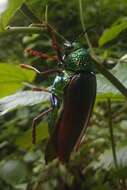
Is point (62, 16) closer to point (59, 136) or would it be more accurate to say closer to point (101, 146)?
point (101, 146)

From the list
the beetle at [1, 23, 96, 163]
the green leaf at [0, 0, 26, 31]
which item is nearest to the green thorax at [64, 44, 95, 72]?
the beetle at [1, 23, 96, 163]

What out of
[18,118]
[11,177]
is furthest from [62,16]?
[11,177]

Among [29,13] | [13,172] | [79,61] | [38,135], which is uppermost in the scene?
[29,13]

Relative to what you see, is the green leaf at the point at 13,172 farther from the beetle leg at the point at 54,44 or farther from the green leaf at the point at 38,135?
the beetle leg at the point at 54,44

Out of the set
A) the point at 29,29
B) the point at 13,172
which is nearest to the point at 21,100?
the point at 29,29

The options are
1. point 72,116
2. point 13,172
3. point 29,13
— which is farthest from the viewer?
point 13,172

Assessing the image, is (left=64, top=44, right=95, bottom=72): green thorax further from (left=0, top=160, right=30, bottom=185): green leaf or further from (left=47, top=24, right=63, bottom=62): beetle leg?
(left=0, top=160, right=30, bottom=185): green leaf

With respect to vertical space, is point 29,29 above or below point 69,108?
above

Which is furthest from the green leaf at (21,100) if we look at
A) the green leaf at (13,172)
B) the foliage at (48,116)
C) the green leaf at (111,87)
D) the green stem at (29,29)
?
the green leaf at (13,172)

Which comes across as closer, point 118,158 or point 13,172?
point 118,158

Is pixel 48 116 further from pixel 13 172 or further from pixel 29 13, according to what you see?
pixel 13 172
